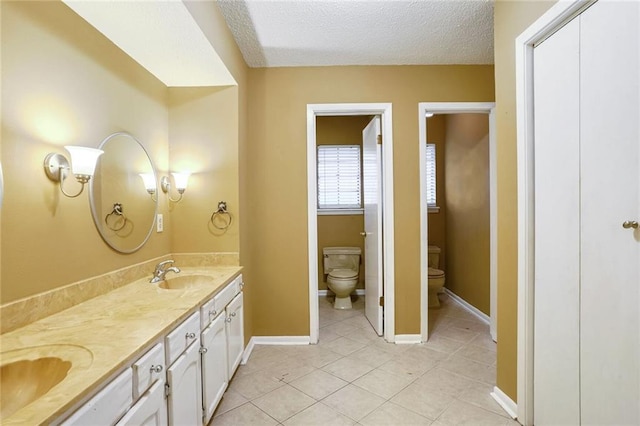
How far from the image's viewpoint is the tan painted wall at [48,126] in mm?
1064

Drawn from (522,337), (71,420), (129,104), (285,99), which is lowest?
(522,337)

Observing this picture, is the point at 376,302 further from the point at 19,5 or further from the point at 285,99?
the point at 19,5

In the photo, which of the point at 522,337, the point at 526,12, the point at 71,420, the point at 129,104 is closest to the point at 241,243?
the point at 129,104

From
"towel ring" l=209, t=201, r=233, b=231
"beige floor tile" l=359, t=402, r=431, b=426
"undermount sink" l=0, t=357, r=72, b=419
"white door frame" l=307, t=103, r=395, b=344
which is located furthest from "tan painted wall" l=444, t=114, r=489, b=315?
"undermount sink" l=0, t=357, r=72, b=419

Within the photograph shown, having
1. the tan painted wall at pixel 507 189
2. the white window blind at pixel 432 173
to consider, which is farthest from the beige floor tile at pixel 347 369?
the white window blind at pixel 432 173

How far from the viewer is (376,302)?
2.71 metres

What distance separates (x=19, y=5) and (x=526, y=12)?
7.68 ft

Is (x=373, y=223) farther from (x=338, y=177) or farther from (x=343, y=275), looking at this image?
(x=338, y=177)

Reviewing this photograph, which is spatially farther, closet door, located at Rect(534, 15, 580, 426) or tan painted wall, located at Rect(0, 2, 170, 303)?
closet door, located at Rect(534, 15, 580, 426)

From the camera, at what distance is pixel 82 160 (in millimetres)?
1268

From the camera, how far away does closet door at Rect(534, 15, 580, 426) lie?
1.25 metres

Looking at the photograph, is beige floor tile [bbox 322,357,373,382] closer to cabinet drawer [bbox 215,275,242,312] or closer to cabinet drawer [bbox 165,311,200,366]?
cabinet drawer [bbox 215,275,242,312]

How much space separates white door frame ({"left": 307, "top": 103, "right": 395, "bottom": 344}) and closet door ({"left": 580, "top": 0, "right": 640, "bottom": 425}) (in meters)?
1.39

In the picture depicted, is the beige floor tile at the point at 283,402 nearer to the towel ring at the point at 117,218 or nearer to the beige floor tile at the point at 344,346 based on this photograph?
the beige floor tile at the point at 344,346
